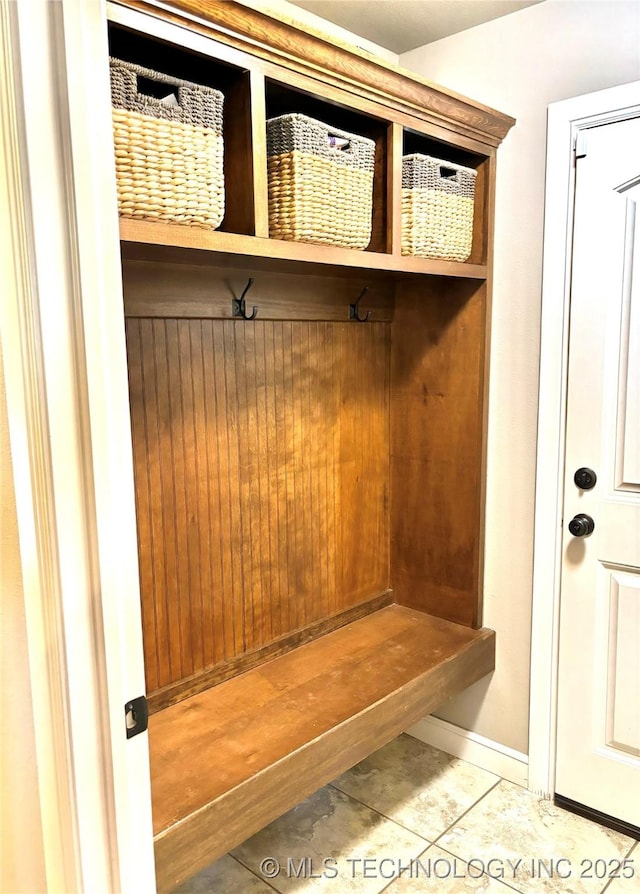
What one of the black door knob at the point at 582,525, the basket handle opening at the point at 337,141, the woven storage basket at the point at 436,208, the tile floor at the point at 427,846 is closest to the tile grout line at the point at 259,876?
the tile floor at the point at 427,846

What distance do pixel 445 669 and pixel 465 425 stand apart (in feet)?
2.57

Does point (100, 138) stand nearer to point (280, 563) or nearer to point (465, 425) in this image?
point (280, 563)

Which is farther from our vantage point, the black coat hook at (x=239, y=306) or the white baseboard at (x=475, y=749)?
the white baseboard at (x=475, y=749)

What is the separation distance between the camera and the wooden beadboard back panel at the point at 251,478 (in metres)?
1.79

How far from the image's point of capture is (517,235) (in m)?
2.15

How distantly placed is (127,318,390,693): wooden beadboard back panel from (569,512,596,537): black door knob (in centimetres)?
68

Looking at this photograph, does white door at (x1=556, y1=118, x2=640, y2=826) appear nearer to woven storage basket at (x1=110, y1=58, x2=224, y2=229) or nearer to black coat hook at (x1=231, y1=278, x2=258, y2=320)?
black coat hook at (x1=231, y1=278, x2=258, y2=320)

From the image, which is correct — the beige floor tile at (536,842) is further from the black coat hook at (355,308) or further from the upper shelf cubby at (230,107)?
the upper shelf cubby at (230,107)

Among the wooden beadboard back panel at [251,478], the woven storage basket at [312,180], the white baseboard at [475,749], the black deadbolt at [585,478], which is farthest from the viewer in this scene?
the white baseboard at [475,749]

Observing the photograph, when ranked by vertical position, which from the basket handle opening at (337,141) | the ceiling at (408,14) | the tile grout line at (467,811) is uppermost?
the ceiling at (408,14)

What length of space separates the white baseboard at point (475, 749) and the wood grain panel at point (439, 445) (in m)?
0.44

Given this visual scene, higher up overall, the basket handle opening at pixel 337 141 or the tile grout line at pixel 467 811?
the basket handle opening at pixel 337 141

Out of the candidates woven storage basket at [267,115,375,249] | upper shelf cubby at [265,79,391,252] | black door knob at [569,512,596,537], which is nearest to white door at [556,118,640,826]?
black door knob at [569,512,596,537]

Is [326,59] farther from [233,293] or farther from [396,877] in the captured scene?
[396,877]
